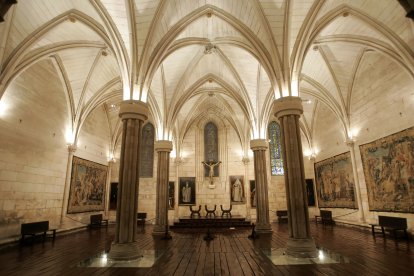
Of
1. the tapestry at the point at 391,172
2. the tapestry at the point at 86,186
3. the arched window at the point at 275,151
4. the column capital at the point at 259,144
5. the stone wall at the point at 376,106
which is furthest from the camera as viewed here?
the arched window at the point at 275,151

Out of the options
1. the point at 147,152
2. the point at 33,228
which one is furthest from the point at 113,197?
the point at 33,228

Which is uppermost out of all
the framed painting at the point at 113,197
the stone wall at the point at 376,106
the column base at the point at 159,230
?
the stone wall at the point at 376,106

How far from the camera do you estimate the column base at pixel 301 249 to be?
6625 millimetres

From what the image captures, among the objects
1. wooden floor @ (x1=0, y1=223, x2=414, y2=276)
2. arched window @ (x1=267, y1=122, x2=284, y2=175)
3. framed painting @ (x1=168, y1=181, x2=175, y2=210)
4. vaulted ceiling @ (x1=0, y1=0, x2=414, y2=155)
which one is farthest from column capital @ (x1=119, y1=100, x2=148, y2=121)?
arched window @ (x1=267, y1=122, x2=284, y2=175)

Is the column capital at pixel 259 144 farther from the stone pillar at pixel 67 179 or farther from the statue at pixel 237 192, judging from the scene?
the stone pillar at pixel 67 179

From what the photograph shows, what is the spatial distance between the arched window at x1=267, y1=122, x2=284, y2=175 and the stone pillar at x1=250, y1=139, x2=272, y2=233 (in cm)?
579

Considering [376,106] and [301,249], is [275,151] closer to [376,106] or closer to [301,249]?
[376,106]

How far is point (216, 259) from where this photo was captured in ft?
21.6

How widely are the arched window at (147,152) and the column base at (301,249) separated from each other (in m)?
13.0

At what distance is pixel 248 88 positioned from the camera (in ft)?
42.7

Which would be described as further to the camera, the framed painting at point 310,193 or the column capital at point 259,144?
the framed painting at point 310,193

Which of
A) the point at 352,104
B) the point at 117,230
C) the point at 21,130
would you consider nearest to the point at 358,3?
the point at 352,104

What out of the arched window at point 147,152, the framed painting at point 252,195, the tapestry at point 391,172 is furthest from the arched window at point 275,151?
the arched window at point 147,152

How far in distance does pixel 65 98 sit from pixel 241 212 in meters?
12.6
